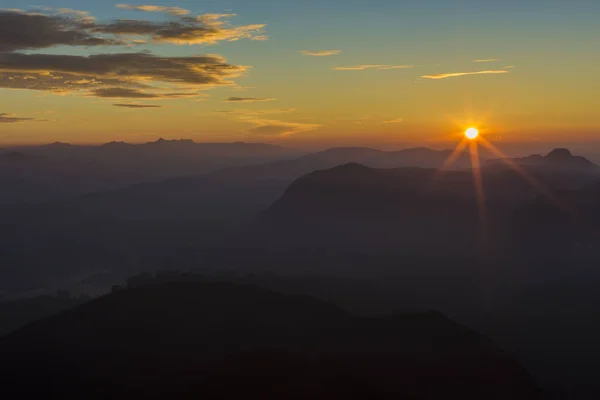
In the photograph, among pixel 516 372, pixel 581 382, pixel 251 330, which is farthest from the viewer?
pixel 581 382

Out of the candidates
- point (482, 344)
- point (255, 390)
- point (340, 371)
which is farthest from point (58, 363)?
point (482, 344)

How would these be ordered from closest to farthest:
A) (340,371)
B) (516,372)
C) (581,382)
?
(340,371)
(516,372)
(581,382)

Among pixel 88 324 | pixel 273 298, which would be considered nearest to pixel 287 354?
pixel 273 298

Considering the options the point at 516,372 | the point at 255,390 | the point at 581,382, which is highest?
the point at 255,390

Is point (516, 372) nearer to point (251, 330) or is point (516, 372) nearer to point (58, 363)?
point (251, 330)

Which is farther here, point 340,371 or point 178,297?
point 178,297

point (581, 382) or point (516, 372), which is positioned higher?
point (516, 372)

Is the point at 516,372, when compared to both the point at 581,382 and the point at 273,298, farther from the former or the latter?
the point at 273,298
